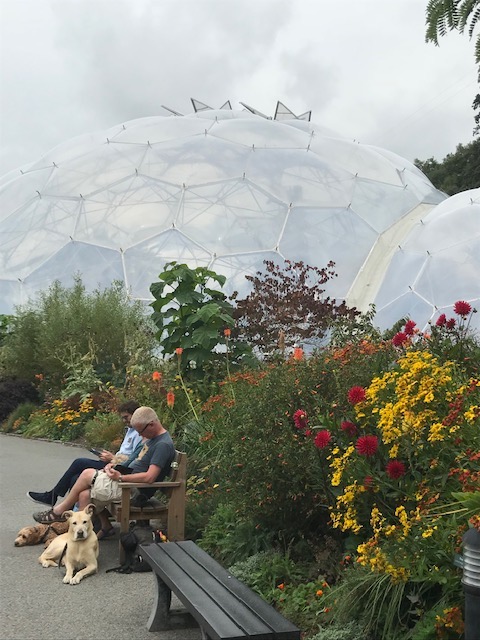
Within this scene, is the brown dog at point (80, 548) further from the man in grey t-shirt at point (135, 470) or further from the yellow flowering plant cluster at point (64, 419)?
the yellow flowering plant cluster at point (64, 419)

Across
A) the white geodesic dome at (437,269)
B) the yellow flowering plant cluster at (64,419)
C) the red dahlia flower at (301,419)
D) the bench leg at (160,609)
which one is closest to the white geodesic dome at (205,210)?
the white geodesic dome at (437,269)

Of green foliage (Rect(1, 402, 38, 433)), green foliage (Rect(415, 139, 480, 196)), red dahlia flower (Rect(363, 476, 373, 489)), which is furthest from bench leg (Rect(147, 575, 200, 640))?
green foliage (Rect(415, 139, 480, 196))

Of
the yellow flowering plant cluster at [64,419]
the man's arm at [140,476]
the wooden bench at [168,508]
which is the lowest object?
the wooden bench at [168,508]

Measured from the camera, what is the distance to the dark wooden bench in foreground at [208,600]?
3879mm

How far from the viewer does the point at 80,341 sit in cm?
1545

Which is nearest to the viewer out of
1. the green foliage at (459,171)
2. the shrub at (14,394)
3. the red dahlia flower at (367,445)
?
the red dahlia flower at (367,445)

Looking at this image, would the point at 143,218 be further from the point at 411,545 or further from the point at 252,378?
the point at 411,545

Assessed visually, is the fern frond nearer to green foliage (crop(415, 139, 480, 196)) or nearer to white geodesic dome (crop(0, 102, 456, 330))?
white geodesic dome (crop(0, 102, 456, 330))

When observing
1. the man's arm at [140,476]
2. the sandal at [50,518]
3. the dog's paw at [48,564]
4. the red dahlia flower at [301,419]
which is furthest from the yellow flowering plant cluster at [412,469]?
the sandal at [50,518]

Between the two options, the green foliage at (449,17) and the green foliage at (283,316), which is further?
the green foliage at (283,316)

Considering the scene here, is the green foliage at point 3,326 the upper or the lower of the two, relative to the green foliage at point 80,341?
upper

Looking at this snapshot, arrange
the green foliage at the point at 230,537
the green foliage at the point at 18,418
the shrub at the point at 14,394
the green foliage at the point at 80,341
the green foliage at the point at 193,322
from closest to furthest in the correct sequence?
the green foliage at the point at 230,537
the green foliage at the point at 193,322
the green foliage at the point at 80,341
the green foliage at the point at 18,418
the shrub at the point at 14,394

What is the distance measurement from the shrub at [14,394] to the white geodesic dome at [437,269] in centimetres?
785

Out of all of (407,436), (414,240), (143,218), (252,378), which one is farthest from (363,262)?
(407,436)
